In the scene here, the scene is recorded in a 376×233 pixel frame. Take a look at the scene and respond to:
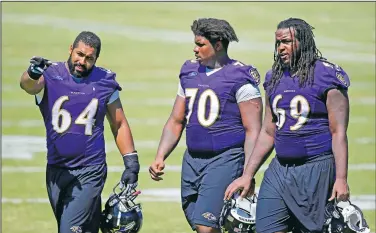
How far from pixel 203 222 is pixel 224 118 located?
0.84 meters

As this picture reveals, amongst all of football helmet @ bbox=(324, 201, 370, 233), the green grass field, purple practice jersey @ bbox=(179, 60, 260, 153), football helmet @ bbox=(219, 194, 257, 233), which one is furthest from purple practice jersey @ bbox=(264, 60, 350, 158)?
the green grass field

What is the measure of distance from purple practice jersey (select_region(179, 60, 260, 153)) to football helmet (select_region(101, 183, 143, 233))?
644 millimetres

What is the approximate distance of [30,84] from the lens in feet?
29.4

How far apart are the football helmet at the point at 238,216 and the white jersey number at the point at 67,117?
3.96ft

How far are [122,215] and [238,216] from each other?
92 cm

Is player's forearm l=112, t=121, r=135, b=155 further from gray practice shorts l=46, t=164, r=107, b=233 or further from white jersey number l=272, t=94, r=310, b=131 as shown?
white jersey number l=272, t=94, r=310, b=131

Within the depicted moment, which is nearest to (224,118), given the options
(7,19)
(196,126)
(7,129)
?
(196,126)

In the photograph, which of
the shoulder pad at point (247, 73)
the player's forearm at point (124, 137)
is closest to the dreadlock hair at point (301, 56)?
the shoulder pad at point (247, 73)

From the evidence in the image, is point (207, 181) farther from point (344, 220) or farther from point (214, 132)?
point (344, 220)

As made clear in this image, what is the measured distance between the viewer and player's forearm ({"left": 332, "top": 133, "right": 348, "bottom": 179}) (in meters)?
8.34

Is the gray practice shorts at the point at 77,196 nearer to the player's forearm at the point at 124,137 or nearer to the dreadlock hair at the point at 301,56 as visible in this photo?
the player's forearm at the point at 124,137

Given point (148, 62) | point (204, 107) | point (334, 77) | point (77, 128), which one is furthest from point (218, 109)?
point (148, 62)

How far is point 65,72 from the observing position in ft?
30.2

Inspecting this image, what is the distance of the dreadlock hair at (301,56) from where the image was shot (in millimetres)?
8547
